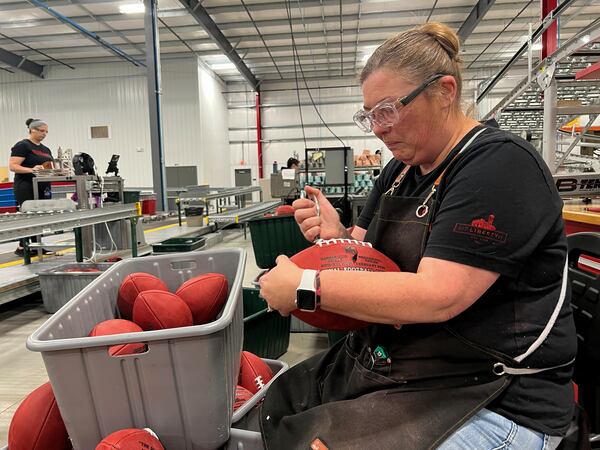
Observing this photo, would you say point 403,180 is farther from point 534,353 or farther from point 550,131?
point 550,131

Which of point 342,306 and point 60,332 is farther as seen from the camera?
point 60,332

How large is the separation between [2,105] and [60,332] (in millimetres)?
17334

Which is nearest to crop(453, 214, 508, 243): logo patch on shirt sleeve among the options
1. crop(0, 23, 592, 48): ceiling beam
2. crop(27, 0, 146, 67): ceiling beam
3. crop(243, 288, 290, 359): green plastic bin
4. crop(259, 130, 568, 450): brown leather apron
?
crop(259, 130, 568, 450): brown leather apron

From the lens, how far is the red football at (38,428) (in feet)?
3.78

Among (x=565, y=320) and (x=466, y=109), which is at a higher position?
(x=466, y=109)

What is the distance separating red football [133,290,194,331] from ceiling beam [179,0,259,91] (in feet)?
31.0

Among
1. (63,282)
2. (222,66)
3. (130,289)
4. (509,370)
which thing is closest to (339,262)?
(509,370)

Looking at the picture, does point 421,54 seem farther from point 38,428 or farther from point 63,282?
point 63,282

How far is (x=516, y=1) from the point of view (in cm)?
983

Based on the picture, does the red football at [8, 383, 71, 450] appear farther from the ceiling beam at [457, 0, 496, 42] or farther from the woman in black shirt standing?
the ceiling beam at [457, 0, 496, 42]

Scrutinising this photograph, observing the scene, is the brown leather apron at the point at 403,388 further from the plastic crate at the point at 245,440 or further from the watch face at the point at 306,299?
the watch face at the point at 306,299

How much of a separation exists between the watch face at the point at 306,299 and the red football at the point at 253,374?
860 mm

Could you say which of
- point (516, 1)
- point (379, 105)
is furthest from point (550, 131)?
point (516, 1)

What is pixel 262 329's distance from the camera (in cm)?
248
